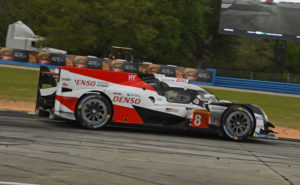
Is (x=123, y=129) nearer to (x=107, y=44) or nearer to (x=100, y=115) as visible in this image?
(x=100, y=115)

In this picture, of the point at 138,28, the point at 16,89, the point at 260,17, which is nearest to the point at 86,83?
the point at 16,89

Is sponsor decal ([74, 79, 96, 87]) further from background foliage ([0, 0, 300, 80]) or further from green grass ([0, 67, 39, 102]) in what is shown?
background foliage ([0, 0, 300, 80])

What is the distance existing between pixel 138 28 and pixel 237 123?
35.3 metres

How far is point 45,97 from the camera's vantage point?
10086 mm

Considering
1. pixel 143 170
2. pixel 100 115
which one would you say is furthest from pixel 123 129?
pixel 143 170

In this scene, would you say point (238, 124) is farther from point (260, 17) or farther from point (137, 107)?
point (260, 17)

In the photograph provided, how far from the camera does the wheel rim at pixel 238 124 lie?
9828mm

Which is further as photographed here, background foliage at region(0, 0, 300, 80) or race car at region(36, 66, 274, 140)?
background foliage at region(0, 0, 300, 80)

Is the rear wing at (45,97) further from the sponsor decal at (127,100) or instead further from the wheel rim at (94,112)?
the sponsor decal at (127,100)

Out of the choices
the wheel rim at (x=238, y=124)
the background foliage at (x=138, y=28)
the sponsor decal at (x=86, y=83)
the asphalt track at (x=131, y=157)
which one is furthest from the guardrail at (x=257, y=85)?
the sponsor decal at (x=86, y=83)

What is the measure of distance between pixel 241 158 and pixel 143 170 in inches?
92.7

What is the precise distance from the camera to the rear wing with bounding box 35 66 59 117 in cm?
1003

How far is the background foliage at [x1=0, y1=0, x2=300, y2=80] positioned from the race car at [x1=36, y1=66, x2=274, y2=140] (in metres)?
31.3

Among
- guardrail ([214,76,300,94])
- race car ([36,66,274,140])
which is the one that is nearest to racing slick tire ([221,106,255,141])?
race car ([36,66,274,140])
